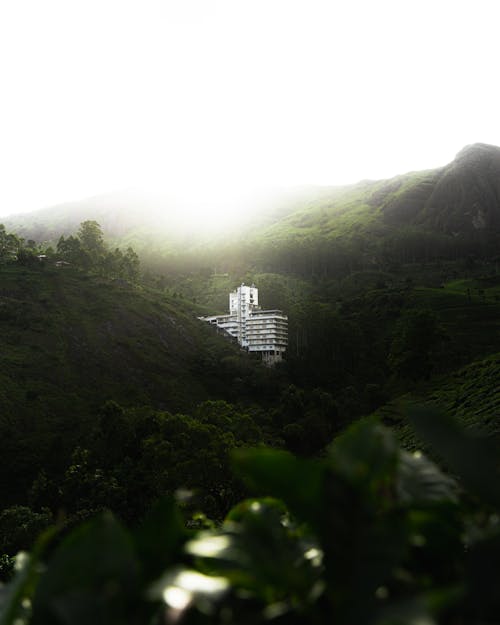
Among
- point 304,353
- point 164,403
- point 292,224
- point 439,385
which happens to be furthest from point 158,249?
point 439,385

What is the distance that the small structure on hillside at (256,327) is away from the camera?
2842 inches

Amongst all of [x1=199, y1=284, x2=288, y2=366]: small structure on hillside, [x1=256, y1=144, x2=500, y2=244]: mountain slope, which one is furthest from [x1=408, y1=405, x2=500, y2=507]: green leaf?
[x1=256, y1=144, x2=500, y2=244]: mountain slope

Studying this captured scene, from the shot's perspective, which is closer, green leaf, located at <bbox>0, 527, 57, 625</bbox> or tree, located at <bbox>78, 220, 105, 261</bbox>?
green leaf, located at <bbox>0, 527, 57, 625</bbox>

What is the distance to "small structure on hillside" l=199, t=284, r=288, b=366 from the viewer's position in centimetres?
7219

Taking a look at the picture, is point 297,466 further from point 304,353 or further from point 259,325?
point 259,325

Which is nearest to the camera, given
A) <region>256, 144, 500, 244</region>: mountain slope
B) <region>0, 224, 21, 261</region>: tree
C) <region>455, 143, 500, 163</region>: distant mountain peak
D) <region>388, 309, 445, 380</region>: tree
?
<region>388, 309, 445, 380</region>: tree

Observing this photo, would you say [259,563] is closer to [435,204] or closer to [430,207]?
[430,207]

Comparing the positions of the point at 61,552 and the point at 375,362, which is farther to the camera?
the point at 375,362

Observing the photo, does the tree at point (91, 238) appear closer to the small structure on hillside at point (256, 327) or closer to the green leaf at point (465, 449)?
the small structure on hillside at point (256, 327)

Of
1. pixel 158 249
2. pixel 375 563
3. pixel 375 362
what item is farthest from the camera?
pixel 158 249

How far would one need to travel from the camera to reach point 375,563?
1.83 feet

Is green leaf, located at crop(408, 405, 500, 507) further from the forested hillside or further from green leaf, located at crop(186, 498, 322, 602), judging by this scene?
green leaf, located at crop(186, 498, 322, 602)

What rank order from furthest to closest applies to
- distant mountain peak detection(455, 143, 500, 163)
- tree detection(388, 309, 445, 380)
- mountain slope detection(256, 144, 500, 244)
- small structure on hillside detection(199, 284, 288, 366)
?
distant mountain peak detection(455, 143, 500, 163), mountain slope detection(256, 144, 500, 244), small structure on hillside detection(199, 284, 288, 366), tree detection(388, 309, 445, 380)

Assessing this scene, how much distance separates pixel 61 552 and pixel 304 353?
64.6 metres
